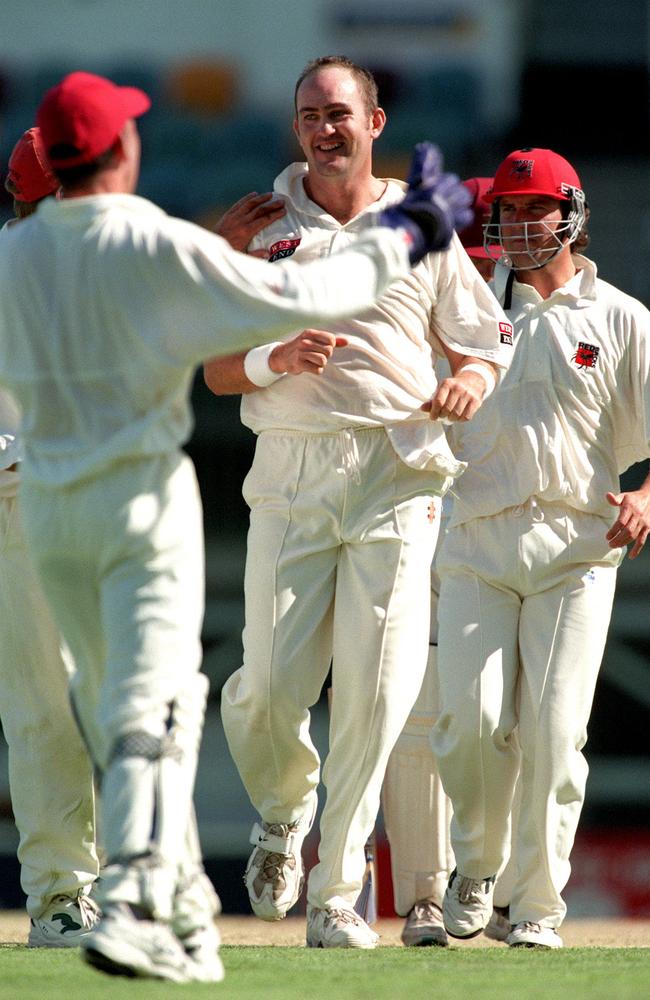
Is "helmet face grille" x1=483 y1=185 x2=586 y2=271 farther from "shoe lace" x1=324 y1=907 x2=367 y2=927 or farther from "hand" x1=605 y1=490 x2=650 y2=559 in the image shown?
"shoe lace" x1=324 y1=907 x2=367 y2=927

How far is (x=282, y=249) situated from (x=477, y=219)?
132 cm

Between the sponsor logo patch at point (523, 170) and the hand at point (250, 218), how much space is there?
0.81 meters

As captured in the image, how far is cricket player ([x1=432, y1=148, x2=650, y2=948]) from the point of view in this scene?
4941mm

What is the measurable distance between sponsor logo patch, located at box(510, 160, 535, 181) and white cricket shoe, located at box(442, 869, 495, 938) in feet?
6.39

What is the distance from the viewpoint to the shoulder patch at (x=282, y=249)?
470 centimetres

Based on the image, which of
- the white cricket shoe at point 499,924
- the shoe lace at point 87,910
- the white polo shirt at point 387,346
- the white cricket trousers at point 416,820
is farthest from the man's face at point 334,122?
the white cricket shoe at point 499,924

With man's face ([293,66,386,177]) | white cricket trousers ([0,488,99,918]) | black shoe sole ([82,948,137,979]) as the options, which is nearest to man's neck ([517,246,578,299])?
man's face ([293,66,386,177])

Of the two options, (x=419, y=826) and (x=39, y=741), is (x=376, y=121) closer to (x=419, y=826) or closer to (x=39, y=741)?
(x=39, y=741)

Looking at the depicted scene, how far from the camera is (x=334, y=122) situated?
469 cm

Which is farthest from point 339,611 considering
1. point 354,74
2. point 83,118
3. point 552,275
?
point 83,118

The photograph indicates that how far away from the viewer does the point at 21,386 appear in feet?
11.3

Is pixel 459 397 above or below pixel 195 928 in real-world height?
above

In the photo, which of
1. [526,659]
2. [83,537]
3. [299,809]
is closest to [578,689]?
[526,659]

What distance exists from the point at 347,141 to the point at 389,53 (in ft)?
37.8
